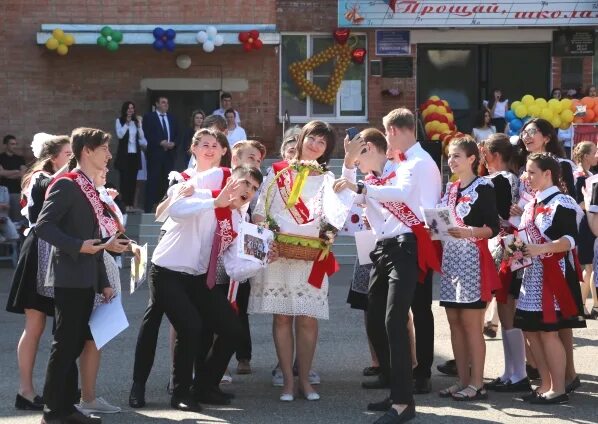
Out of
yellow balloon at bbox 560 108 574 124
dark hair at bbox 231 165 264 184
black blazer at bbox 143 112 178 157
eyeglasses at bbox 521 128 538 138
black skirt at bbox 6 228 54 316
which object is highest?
yellow balloon at bbox 560 108 574 124

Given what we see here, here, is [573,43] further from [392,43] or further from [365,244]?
[365,244]

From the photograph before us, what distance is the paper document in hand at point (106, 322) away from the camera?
23.2ft

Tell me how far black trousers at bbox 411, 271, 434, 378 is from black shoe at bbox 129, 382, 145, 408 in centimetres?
193

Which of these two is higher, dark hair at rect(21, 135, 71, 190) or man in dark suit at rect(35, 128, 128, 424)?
dark hair at rect(21, 135, 71, 190)

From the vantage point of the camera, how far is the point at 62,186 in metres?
6.89

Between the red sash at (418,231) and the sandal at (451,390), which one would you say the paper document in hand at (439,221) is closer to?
the red sash at (418,231)

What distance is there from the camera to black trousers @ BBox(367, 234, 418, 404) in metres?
7.17

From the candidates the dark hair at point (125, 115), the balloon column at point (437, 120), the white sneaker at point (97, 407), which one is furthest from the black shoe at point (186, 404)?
the balloon column at point (437, 120)

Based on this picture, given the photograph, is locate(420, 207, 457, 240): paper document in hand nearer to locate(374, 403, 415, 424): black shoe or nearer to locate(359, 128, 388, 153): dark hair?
locate(359, 128, 388, 153): dark hair

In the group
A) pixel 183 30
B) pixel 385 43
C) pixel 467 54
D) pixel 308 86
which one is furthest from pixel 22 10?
pixel 467 54

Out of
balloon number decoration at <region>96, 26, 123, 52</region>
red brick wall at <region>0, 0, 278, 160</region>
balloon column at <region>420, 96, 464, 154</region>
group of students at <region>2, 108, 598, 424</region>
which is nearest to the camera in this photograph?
group of students at <region>2, 108, 598, 424</region>

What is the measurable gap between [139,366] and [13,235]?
8.97m

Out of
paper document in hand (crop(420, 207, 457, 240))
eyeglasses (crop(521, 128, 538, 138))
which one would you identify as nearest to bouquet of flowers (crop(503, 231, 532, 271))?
paper document in hand (crop(420, 207, 457, 240))

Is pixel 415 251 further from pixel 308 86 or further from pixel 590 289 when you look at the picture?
pixel 308 86
